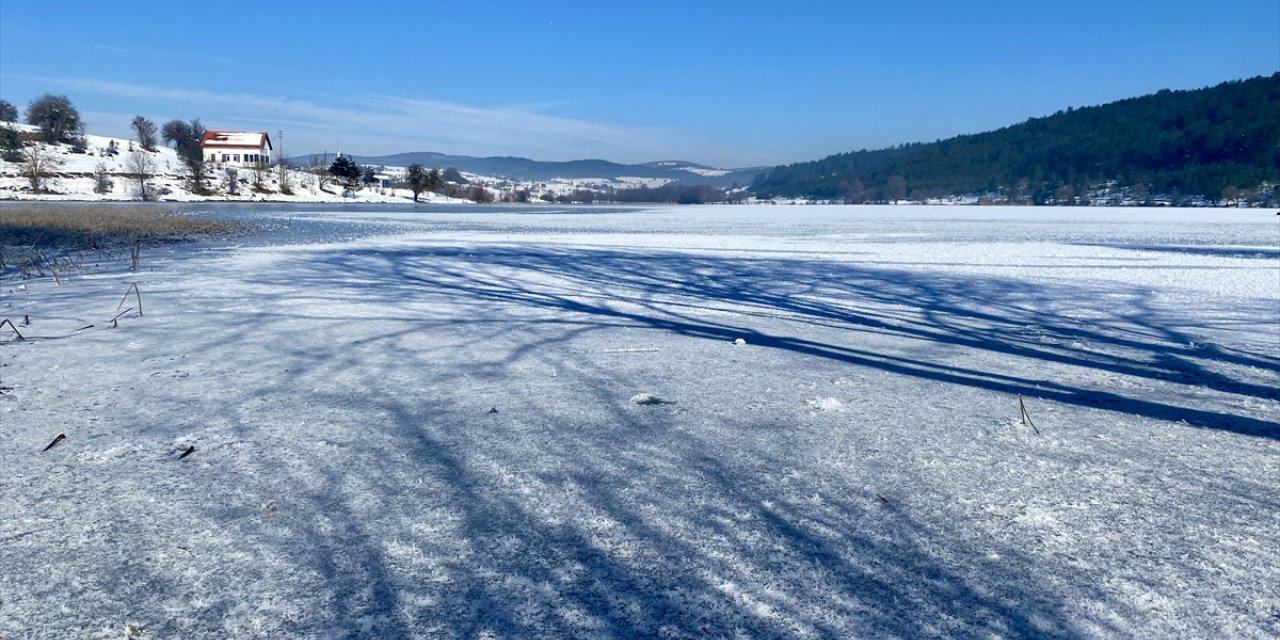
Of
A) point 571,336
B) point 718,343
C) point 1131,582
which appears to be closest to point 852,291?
point 718,343

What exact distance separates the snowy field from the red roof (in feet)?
347

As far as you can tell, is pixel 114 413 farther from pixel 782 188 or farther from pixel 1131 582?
pixel 782 188

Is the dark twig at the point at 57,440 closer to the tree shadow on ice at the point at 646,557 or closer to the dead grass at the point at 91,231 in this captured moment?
the tree shadow on ice at the point at 646,557

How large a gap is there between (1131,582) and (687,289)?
6421 millimetres

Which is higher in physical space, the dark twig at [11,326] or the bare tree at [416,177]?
the bare tree at [416,177]

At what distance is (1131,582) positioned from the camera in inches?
73.0

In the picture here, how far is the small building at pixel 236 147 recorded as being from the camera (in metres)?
95.2

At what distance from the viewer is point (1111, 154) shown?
114 meters

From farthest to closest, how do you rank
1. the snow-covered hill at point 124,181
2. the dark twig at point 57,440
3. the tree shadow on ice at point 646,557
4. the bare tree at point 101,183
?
the bare tree at point 101,183
the snow-covered hill at point 124,181
the dark twig at point 57,440
the tree shadow on ice at point 646,557

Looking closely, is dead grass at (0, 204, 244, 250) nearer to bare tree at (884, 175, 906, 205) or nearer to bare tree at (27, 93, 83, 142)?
bare tree at (27, 93, 83, 142)

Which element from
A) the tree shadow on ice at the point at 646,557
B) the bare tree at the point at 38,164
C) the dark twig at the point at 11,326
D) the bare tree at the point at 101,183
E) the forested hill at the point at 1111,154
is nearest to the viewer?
the tree shadow on ice at the point at 646,557

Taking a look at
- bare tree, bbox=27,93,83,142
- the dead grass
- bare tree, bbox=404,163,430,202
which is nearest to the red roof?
bare tree, bbox=27,93,83,142

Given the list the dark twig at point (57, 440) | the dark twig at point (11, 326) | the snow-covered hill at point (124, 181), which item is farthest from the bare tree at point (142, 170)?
the dark twig at point (57, 440)

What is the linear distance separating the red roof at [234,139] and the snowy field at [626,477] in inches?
4166
